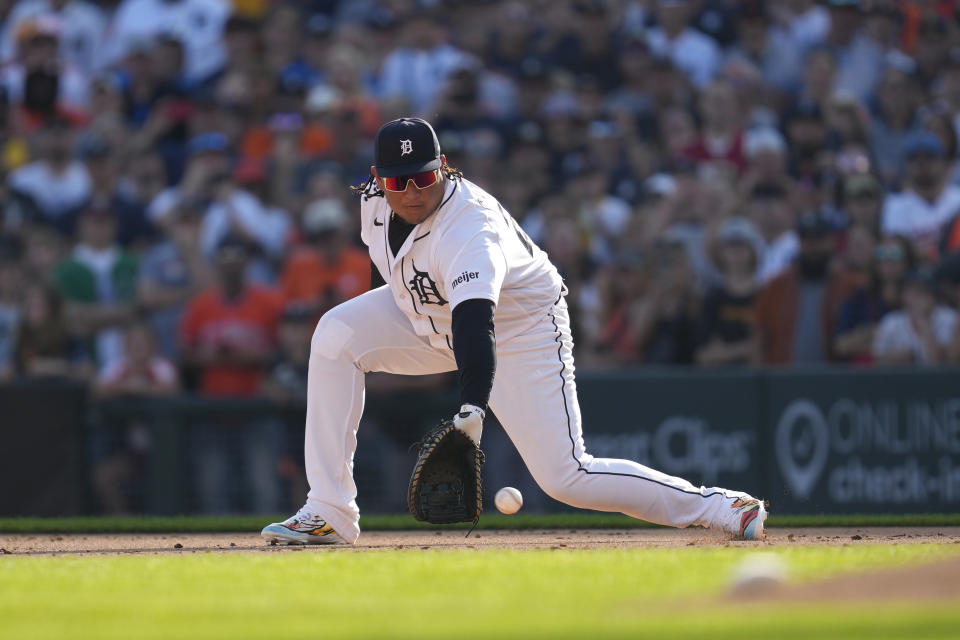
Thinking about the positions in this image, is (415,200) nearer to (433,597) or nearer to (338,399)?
(338,399)

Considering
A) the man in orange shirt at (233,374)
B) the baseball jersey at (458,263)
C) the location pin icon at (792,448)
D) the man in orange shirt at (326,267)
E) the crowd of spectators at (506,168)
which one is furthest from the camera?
the man in orange shirt at (326,267)

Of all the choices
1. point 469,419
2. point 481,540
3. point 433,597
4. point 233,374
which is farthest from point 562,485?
point 233,374

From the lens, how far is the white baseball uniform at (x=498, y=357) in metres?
5.81

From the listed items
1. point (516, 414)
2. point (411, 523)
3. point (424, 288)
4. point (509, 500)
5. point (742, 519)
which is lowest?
point (411, 523)

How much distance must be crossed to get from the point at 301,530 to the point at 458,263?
4.78 feet

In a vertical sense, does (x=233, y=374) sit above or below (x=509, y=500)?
above

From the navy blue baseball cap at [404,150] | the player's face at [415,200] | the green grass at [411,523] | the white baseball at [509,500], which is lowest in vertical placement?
the green grass at [411,523]

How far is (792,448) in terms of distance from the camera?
9.28 meters

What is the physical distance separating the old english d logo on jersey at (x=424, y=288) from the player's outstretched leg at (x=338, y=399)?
9.8 inches

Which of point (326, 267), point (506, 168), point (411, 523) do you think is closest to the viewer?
point (411, 523)

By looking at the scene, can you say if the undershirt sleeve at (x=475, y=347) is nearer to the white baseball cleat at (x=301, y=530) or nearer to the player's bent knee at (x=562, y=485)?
Answer: the player's bent knee at (x=562, y=485)

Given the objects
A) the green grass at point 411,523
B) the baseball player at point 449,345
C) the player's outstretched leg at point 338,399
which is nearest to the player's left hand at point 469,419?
the baseball player at point 449,345

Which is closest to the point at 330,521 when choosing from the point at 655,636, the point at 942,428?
the point at 655,636

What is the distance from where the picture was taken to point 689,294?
31.8 feet
